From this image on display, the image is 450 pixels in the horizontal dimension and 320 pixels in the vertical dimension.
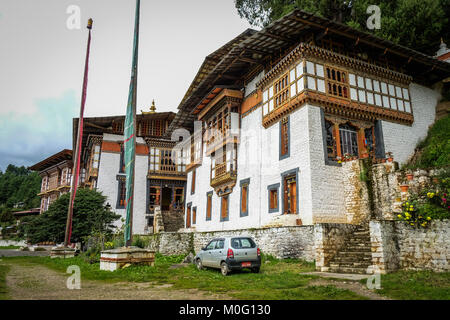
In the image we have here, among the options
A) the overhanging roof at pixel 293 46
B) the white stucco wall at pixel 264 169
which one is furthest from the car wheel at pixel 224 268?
the overhanging roof at pixel 293 46

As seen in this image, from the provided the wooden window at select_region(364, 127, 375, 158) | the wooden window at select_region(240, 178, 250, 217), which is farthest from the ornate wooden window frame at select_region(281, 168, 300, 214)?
the wooden window at select_region(364, 127, 375, 158)

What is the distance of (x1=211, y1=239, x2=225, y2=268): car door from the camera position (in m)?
12.4

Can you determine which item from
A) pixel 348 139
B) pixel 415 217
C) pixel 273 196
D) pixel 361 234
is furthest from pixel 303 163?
pixel 415 217

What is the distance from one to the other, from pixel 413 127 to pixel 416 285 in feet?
48.4

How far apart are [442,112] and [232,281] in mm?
20008

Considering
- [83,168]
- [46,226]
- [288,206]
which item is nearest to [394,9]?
[288,206]

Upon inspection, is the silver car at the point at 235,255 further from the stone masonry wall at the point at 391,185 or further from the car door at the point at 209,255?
the stone masonry wall at the point at 391,185

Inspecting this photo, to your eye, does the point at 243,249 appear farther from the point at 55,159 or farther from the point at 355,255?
the point at 55,159

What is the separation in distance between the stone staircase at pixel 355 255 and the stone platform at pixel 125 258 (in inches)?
265

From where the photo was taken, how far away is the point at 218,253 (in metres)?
12.6

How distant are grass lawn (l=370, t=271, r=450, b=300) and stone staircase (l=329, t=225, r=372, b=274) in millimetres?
1298

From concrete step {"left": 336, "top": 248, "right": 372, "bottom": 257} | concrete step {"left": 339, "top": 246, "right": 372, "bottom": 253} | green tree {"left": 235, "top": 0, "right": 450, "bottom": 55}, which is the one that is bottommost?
concrete step {"left": 336, "top": 248, "right": 372, "bottom": 257}

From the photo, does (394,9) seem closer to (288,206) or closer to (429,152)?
(429,152)

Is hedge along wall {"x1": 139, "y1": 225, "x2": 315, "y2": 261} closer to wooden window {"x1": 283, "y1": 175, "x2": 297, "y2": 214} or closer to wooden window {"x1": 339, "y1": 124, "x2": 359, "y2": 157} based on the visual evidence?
wooden window {"x1": 283, "y1": 175, "x2": 297, "y2": 214}
